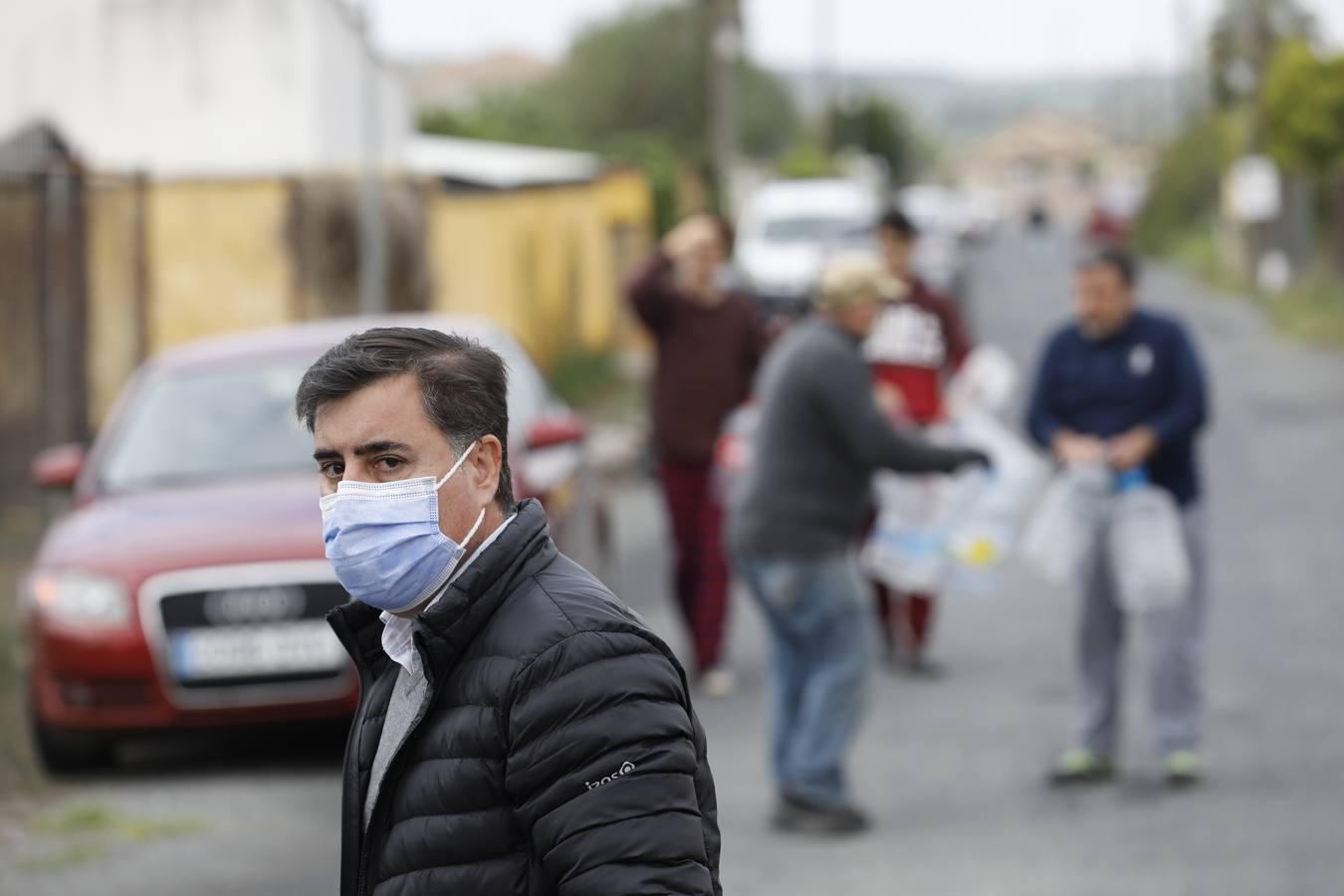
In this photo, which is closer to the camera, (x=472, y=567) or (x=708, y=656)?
(x=472, y=567)

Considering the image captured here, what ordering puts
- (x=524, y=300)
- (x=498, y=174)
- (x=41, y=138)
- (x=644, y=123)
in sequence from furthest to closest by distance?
1. (x=644, y=123)
2. (x=498, y=174)
3. (x=524, y=300)
4. (x=41, y=138)

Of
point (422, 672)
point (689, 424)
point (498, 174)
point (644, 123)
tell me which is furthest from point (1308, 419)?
point (644, 123)

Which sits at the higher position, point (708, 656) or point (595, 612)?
point (595, 612)

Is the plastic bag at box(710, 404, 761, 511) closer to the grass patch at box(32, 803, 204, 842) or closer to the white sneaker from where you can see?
the white sneaker

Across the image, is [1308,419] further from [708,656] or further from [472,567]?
[472,567]

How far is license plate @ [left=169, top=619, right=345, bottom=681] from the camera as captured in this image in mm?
7820

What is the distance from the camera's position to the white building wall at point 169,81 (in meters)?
21.0

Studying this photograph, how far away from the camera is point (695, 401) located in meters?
9.95

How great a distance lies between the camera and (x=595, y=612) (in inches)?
104

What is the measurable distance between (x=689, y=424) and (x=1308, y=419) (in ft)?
38.4

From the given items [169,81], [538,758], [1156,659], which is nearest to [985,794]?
[1156,659]

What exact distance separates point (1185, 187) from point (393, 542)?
188 feet

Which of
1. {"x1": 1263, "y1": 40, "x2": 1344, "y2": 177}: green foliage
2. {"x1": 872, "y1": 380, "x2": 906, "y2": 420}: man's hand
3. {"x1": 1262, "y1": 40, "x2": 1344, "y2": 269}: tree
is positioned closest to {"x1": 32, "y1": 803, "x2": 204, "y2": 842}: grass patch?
{"x1": 872, "y1": 380, "x2": 906, "y2": 420}: man's hand

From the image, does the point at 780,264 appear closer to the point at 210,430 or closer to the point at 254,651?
the point at 210,430
